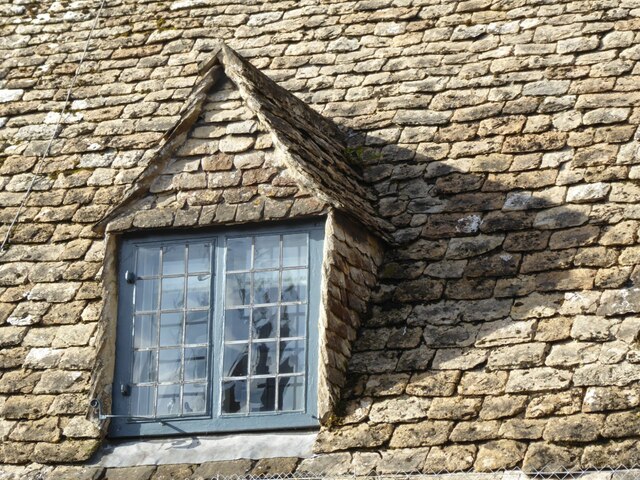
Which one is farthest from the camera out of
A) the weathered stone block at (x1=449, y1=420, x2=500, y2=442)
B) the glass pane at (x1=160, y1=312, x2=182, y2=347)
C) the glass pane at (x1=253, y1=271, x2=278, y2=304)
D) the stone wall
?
the glass pane at (x1=160, y1=312, x2=182, y2=347)

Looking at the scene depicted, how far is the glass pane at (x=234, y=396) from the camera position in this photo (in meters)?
9.25

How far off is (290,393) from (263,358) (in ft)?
1.03

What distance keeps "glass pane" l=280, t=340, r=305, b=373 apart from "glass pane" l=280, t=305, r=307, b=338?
0.06m

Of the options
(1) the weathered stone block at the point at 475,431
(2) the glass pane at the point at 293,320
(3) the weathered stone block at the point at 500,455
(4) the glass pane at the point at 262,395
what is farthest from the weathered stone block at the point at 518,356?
(4) the glass pane at the point at 262,395

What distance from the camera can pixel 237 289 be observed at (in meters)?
9.54

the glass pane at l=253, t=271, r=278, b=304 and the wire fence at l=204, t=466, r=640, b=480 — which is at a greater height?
the glass pane at l=253, t=271, r=278, b=304

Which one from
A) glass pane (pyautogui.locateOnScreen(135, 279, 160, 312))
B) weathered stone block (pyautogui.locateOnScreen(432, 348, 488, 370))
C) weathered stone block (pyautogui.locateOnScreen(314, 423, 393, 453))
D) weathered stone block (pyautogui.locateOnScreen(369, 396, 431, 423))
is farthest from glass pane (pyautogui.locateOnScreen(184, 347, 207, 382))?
weathered stone block (pyautogui.locateOnScreen(432, 348, 488, 370))

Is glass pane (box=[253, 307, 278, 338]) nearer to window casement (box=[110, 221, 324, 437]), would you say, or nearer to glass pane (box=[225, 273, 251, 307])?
window casement (box=[110, 221, 324, 437])

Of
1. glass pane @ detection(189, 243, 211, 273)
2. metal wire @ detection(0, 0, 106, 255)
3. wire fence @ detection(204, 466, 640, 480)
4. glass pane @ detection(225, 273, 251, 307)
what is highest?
metal wire @ detection(0, 0, 106, 255)

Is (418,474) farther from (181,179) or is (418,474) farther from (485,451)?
(181,179)

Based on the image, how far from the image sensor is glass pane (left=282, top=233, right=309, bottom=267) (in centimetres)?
954

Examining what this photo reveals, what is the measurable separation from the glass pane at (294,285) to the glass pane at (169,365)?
33.3 inches

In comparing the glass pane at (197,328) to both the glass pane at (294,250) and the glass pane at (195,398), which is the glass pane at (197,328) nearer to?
the glass pane at (195,398)

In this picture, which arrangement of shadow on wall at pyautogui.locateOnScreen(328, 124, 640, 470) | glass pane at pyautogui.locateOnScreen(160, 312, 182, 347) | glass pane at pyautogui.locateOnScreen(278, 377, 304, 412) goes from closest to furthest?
1. shadow on wall at pyautogui.locateOnScreen(328, 124, 640, 470)
2. glass pane at pyautogui.locateOnScreen(278, 377, 304, 412)
3. glass pane at pyautogui.locateOnScreen(160, 312, 182, 347)
